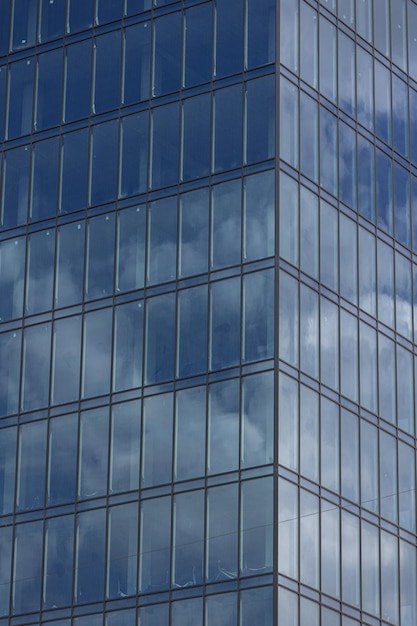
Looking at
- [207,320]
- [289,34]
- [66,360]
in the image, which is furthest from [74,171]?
[289,34]

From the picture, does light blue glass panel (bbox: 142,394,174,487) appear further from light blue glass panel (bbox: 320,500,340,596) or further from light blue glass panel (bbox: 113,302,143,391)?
light blue glass panel (bbox: 320,500,340,596)

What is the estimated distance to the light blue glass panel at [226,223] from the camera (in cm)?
6266

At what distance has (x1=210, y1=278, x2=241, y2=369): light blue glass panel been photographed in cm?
6147

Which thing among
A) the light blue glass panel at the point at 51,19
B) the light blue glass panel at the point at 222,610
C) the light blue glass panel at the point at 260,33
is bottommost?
the light blue glass panel at the point at 222,610

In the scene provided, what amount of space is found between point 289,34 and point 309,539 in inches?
702

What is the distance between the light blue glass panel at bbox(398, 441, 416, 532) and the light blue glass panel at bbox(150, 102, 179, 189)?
12793 mm

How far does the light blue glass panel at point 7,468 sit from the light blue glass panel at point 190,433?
7254mm

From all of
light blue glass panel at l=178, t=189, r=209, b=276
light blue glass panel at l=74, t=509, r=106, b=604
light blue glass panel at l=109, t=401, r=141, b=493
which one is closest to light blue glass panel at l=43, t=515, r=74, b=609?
light blue glass panel at l=74, t=509, r=106, b=604

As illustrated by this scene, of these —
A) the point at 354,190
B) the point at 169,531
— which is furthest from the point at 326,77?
the point at 169,531

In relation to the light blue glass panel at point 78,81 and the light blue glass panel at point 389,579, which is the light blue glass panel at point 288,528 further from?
the light blue glass panel at point 78,81

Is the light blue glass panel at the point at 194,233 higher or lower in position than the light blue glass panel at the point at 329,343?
higher

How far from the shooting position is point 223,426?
60719 millimetres

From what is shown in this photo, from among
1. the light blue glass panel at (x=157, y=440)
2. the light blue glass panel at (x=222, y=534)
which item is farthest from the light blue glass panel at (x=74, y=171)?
the light blue glass panel at (x=222, y=534)

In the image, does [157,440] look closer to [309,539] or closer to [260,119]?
[309,539]
